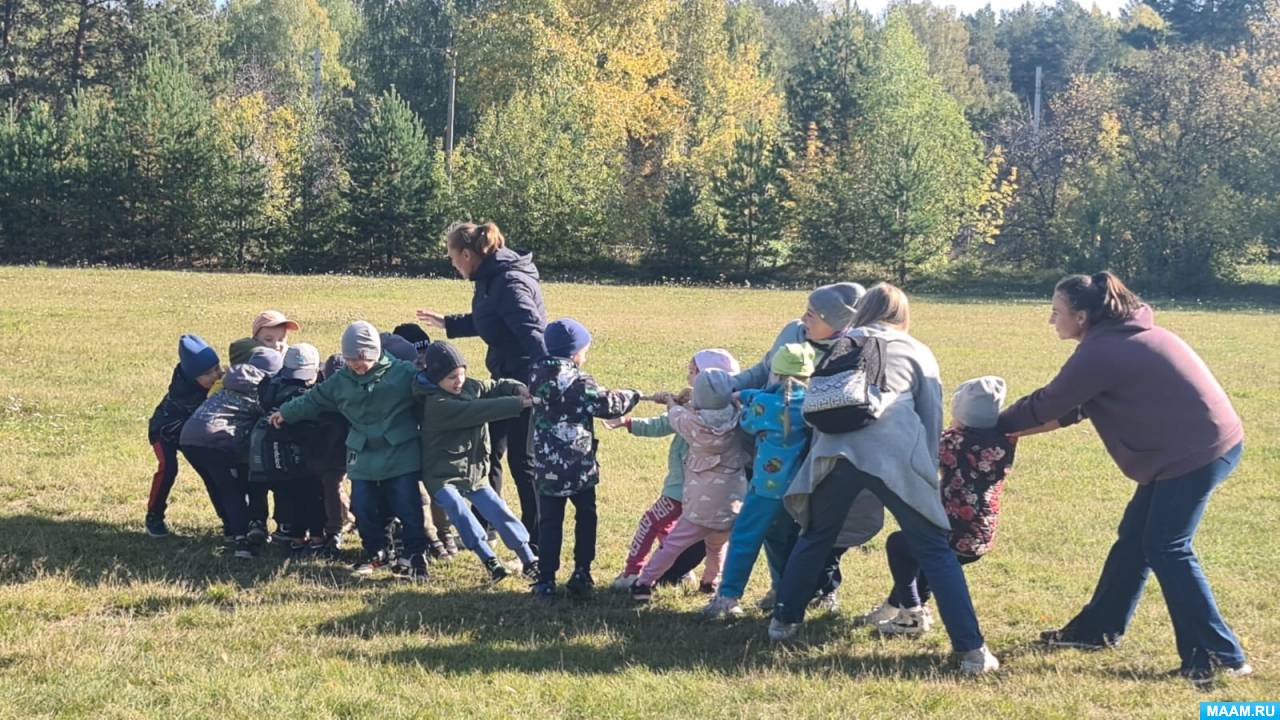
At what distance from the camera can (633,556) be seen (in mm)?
7098

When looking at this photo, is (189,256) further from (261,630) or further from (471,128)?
(261,630)

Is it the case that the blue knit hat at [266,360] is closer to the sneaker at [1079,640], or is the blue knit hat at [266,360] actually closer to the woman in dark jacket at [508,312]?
the woman in dark jacket at [508,312]

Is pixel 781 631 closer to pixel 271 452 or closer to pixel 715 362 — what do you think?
pixel 715 362

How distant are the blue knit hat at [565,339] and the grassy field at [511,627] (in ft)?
4.82

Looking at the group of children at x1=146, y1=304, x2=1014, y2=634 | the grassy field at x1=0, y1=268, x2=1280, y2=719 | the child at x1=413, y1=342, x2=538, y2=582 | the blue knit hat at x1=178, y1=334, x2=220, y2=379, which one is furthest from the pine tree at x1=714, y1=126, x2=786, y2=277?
the child at x1=413, y1=342, x2=538, y2=582

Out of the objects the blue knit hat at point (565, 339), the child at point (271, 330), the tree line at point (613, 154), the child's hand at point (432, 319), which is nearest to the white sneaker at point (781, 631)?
the blue knit hat at point (565, 339)

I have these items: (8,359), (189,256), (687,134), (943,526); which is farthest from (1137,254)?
(943,526)

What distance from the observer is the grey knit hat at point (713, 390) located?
6.48 m

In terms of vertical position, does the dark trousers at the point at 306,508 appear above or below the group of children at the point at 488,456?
below

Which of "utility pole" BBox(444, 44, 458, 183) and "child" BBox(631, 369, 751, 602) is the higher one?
"utility pole" BBox(444, 44, 458, 183)

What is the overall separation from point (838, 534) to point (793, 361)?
0.93 m

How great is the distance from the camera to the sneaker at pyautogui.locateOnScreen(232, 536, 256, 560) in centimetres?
746

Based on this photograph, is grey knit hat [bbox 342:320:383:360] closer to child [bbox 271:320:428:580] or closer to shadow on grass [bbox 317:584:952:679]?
child [bbox 271:320:428:580]

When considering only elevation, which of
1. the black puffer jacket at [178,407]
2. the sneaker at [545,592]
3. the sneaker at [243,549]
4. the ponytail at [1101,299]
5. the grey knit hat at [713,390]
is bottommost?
the sneaker at [243,549]
